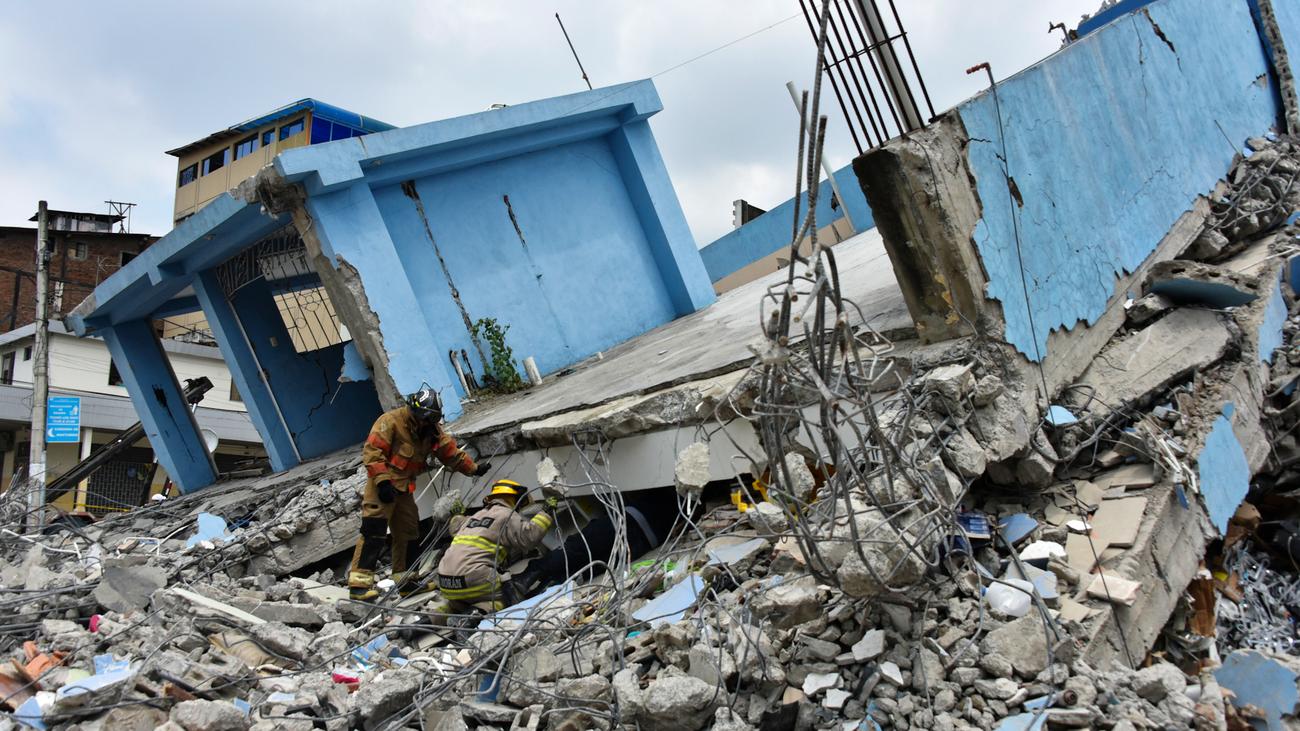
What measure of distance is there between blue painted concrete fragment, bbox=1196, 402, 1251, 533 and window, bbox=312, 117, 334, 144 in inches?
698

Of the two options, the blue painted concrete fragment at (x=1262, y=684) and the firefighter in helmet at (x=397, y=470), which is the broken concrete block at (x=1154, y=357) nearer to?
the blue painted concrete fragment at (x=1262, y=684)

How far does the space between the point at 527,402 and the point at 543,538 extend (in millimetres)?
1785

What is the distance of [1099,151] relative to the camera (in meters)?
5.89

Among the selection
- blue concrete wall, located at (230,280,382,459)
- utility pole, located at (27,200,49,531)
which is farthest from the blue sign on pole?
blue concrete wall, located at (230,280,382,459)

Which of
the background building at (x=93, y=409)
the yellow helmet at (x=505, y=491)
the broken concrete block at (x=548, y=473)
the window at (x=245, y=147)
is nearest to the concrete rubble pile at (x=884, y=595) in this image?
the yellow helmet at (x=505, y=491)

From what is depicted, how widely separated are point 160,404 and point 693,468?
976 centimetres

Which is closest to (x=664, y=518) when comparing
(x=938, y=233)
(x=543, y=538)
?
(x=543, y=538)

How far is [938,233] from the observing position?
174 inches

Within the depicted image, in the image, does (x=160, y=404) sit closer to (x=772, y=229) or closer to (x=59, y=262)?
(x=772, y=229)

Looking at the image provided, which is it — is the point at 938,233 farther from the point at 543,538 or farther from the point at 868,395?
the point at 543,538

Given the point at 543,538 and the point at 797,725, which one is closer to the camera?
the point at 797,725

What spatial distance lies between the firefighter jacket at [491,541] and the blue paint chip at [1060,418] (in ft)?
10.0

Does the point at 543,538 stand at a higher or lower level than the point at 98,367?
lower

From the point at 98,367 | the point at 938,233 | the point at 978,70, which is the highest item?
the point at 98,367
